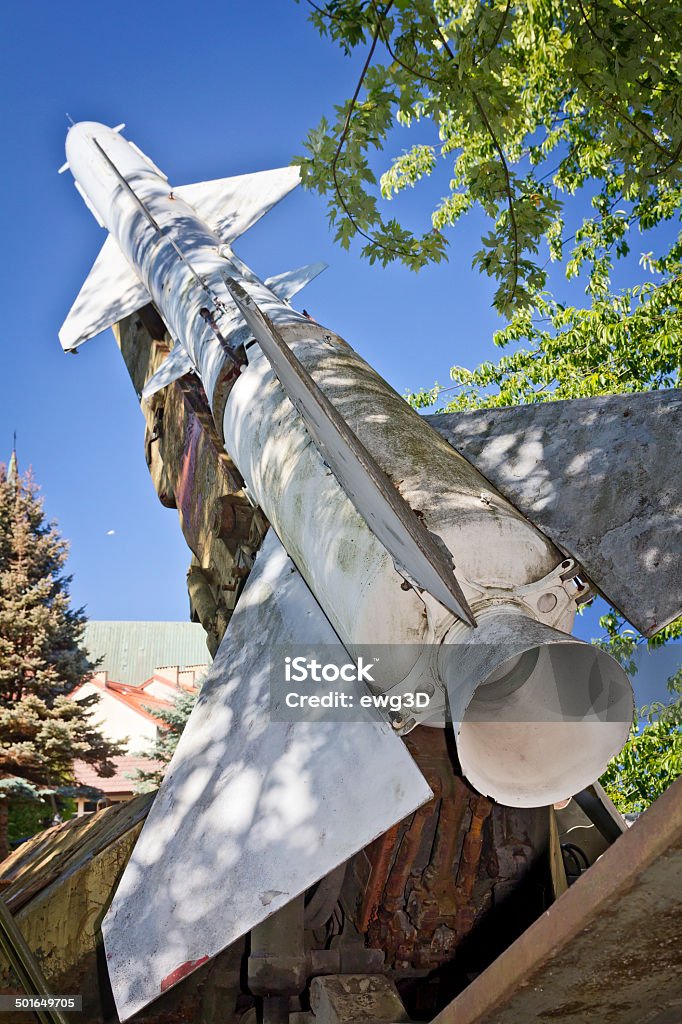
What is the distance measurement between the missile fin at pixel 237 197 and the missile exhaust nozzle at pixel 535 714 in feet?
19.6

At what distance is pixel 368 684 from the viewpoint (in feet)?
10.4

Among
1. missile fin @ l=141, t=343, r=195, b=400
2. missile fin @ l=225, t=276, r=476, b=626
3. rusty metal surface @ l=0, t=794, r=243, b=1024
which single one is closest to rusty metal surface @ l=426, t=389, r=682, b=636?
missile fin @ l=225, t=276, r=476, b=626

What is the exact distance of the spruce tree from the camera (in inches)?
583

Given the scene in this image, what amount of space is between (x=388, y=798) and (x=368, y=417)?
1754 mm

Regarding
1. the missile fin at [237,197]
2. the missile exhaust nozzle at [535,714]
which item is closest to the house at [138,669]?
the missile fin at [237,197]

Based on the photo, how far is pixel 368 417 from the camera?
153 inches

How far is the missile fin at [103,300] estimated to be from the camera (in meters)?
7.41

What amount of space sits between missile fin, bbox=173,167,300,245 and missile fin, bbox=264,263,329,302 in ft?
5.13

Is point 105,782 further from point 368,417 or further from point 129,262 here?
point 368,417

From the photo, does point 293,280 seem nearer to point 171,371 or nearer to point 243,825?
point 171,371

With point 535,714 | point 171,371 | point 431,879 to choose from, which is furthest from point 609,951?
point 171,371

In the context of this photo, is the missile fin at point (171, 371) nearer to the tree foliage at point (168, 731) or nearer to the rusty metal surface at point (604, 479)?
the rusty metal surface at point (604, 479)

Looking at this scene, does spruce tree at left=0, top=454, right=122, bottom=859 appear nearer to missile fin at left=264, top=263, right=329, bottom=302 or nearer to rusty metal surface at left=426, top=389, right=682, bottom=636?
missile fin at left=264, top=263, right=329, bottom=302

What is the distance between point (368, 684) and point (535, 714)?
616 millimetres
